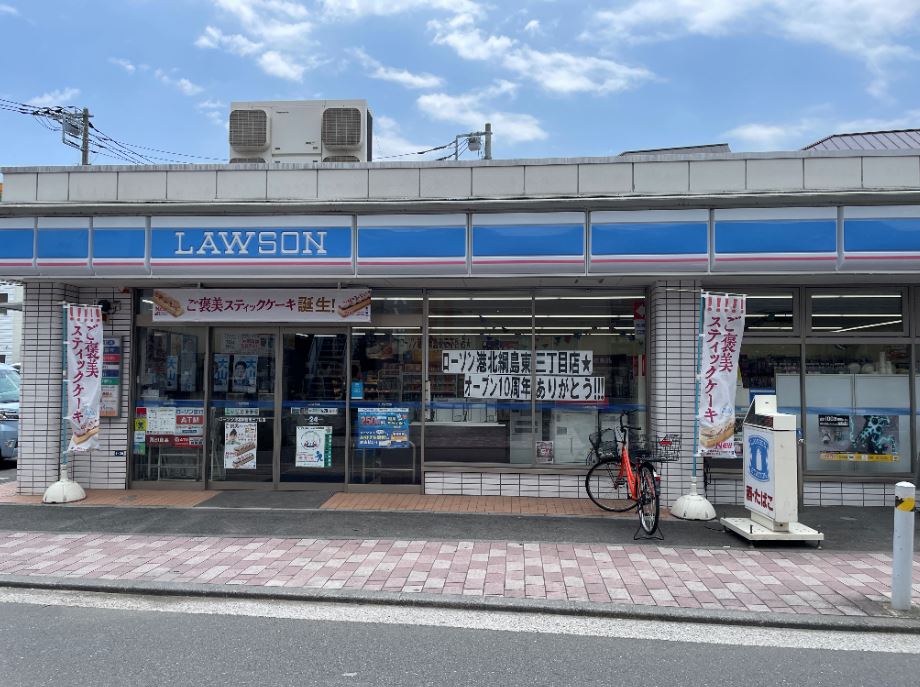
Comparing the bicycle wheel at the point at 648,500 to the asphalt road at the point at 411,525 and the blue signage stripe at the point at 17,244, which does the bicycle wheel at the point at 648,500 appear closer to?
the asphalt road at the point at 411,525

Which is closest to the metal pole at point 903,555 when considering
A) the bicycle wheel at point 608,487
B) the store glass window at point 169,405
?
the bicycle wheel at point 608,487

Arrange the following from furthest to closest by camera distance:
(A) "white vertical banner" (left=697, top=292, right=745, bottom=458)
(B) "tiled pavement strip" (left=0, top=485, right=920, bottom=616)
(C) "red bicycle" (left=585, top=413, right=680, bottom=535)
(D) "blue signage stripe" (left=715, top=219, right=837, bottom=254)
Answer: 1. (A) "white vertical banner" (left=697, top=292, right=745, bottom=458)
2. (D) "blue signage stripe" (left=715, top=219, right=837, bottom=254)
3. (C) "red bicycle" (left=585, top=413, right=680, bottom=535)
4. (B) "tiled pavement strip" (left=0, top=485, right=920, bottom=616)

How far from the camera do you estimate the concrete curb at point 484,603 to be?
16.8 feet

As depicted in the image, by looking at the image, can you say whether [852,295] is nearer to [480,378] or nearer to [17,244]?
[480,378]

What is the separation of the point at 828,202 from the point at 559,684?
21.3 feet

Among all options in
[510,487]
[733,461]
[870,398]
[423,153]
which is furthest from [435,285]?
[423,153]

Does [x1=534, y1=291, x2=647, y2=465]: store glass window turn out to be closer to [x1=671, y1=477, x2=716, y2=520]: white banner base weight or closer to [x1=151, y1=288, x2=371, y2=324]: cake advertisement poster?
[x1=671, y1=477, x2=716, y2=520]: white banner base weight

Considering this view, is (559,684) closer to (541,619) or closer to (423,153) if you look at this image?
(541,619)

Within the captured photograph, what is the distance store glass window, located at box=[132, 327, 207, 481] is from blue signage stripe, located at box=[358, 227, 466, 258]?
120 inches

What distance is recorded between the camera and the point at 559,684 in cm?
414

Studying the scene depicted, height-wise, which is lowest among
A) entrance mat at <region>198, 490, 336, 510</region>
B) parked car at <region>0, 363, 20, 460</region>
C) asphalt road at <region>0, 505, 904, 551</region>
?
asphalt road at <region>0, 505, 904, 551</region>

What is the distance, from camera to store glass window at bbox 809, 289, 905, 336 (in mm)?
8969

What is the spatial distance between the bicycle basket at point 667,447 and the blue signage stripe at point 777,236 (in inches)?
91.2

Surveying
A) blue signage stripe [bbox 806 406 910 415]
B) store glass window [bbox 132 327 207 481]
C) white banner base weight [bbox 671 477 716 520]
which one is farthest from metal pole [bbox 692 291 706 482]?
store glass window [bbox 132 327 207 481]
